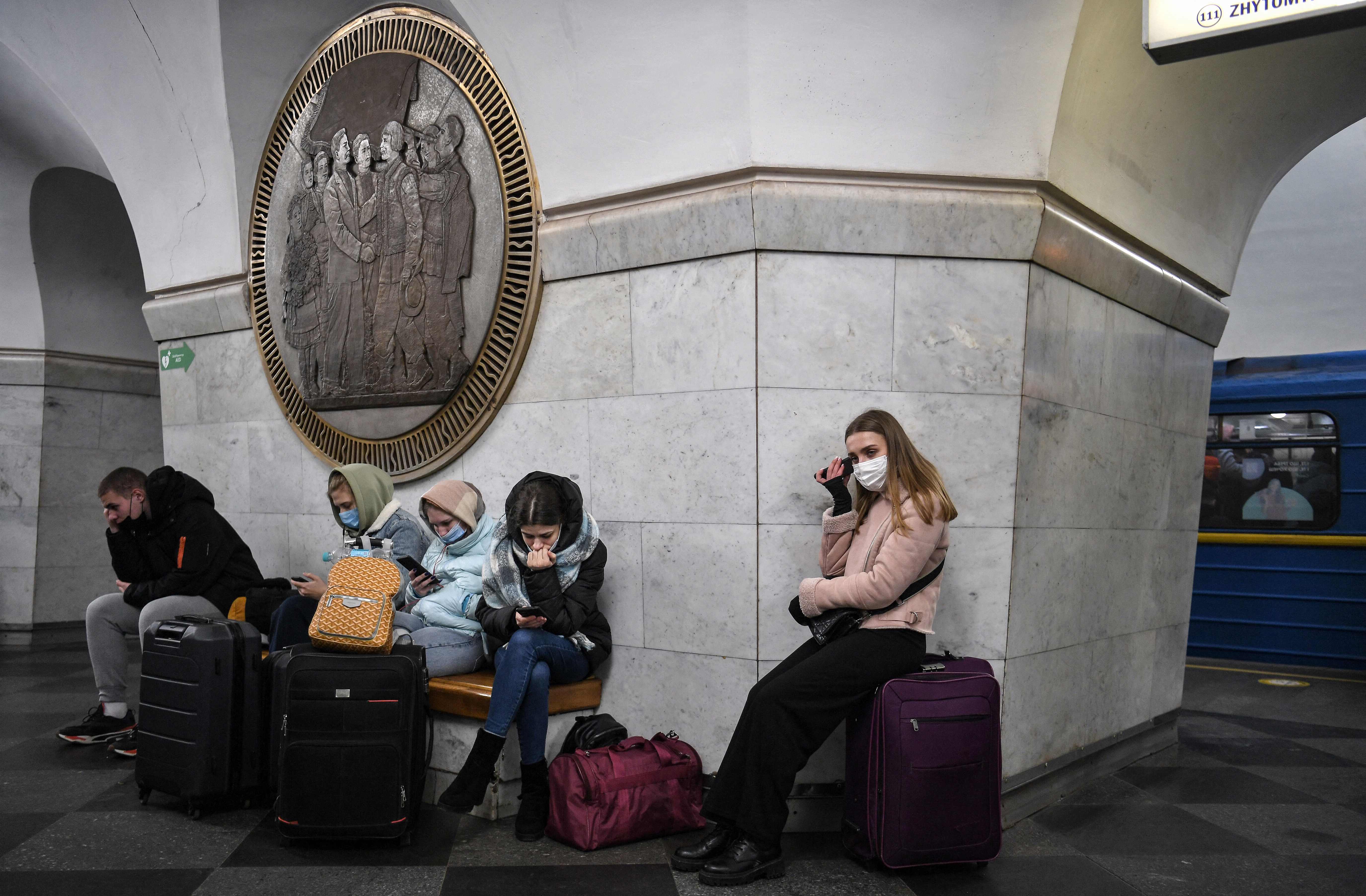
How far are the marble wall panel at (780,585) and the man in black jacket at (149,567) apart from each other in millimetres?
2741

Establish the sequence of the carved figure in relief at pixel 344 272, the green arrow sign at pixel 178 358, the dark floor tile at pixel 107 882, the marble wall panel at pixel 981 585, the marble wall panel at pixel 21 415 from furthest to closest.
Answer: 1. the marble wall panel at pixel 21 415
2. the green arrow sign at pixel 178 358
3. the carved figure in relief at pixel 344 272
4. the marble wall panel at pixel 981 585
5. the dark floor tile at pixel 107 882

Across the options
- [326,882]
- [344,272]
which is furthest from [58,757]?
[344,272]

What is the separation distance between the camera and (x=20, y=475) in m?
8.45

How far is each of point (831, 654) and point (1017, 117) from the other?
2.23 metres

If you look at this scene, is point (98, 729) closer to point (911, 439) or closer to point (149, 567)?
point (149, 567)

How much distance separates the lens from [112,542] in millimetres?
5027

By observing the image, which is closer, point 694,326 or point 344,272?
point 694,326

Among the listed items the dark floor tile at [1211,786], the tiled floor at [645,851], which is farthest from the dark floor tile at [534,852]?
the dark floor tile at [1211,786]

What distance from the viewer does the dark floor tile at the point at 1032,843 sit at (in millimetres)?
3707

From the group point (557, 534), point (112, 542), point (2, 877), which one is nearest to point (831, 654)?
point (557, 534)

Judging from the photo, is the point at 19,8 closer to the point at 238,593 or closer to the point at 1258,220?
the point at 238,593

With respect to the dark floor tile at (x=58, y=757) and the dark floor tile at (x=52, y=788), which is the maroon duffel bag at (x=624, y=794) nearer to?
the dark floor tile at (x=52, y=788)

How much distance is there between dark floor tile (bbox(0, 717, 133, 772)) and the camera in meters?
4.57

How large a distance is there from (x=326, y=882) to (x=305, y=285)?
353 cm
